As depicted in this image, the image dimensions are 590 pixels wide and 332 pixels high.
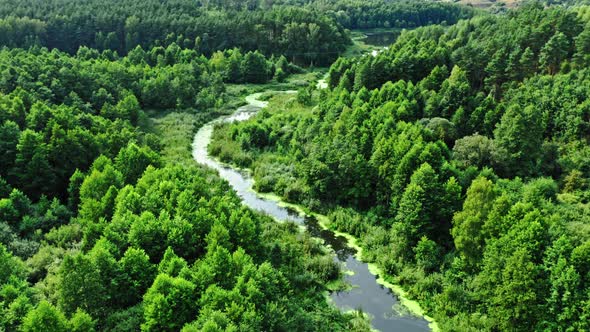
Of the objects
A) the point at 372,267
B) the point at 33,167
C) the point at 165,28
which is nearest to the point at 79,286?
the point at 372,267

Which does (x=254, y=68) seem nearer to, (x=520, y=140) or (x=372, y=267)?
(x=520, y=140)

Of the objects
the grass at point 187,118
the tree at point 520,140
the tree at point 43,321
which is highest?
the tree at point 520,140

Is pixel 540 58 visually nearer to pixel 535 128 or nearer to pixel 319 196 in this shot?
pixel 535 128

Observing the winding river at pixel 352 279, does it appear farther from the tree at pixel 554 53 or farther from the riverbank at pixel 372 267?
the tree at pixel 554 53

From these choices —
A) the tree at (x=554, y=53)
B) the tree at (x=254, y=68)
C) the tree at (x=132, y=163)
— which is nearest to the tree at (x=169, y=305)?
the tree at (x=132, y=163)

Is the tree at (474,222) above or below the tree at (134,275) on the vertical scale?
above

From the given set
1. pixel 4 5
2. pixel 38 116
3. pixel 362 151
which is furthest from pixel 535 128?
pixel 4 5
